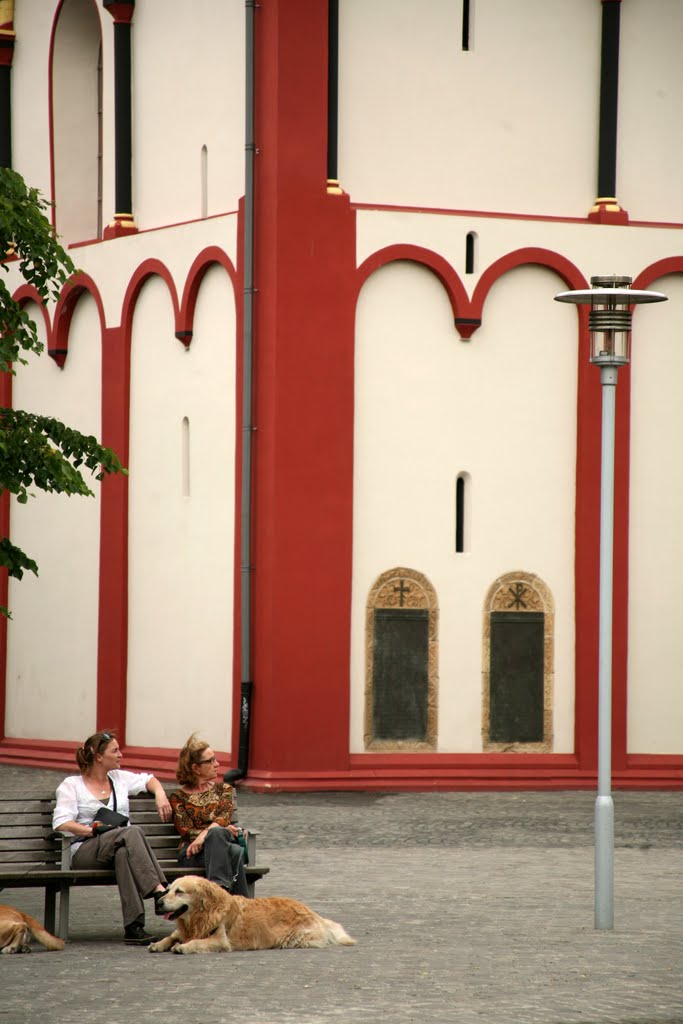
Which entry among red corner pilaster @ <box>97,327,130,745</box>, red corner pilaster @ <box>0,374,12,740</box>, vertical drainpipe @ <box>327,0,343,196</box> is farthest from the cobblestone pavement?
red corner pilaster @ <box>0,374,12,740</box>

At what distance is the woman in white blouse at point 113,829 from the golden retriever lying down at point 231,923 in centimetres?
34

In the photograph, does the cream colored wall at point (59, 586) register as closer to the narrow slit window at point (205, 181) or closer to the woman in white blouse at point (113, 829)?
the narrow slit window at point (205, 181)

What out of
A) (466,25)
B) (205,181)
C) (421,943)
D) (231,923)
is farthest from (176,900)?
(466,25)

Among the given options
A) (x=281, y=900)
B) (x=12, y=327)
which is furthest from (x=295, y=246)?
(x=281, y=900)

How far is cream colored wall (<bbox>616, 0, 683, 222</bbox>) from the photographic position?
22.8 meters

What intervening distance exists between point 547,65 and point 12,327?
36.8 ft

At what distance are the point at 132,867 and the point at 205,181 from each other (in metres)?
13.0

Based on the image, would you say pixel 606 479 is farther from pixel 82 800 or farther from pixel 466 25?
pixel 466 25

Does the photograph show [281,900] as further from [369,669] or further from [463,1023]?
[369,669]

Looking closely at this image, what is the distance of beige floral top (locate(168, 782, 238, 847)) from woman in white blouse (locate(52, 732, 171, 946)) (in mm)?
113

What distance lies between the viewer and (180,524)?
2303cm

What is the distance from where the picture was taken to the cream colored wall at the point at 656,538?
2247cm

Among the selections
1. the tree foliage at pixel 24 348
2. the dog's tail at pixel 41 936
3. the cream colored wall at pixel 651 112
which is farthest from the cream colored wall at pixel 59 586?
the dog's tail at pixel 41 936

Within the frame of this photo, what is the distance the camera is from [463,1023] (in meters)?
8.73
